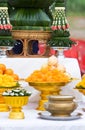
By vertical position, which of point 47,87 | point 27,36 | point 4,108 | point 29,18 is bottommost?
point 4,108

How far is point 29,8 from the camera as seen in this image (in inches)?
181

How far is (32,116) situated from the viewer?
3.65 meters

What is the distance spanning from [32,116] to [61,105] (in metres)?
0.23

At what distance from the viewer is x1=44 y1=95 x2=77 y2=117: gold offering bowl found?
3477 mm

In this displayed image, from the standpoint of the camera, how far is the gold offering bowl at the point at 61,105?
3.48m

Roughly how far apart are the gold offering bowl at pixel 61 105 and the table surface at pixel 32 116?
0.08 meters

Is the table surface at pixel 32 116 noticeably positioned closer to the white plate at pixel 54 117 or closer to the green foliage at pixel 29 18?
the white plate at pixel 54 117

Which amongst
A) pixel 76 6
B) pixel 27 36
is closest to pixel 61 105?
pixel 27 36

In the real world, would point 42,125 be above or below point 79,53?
above

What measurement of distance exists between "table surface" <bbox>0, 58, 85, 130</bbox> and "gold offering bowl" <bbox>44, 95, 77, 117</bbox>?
8cm

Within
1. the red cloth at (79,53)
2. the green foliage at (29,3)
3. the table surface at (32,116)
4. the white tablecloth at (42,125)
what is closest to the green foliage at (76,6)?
the red cloth at (79,53)

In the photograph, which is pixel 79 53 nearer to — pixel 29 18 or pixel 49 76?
pixel 29 18

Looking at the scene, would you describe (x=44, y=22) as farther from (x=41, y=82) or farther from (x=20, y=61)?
(x=41, y=82)

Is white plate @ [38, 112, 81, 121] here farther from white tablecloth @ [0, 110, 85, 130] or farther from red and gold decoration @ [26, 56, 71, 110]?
red and gold decoration @ [26, 56, 71, 110]
